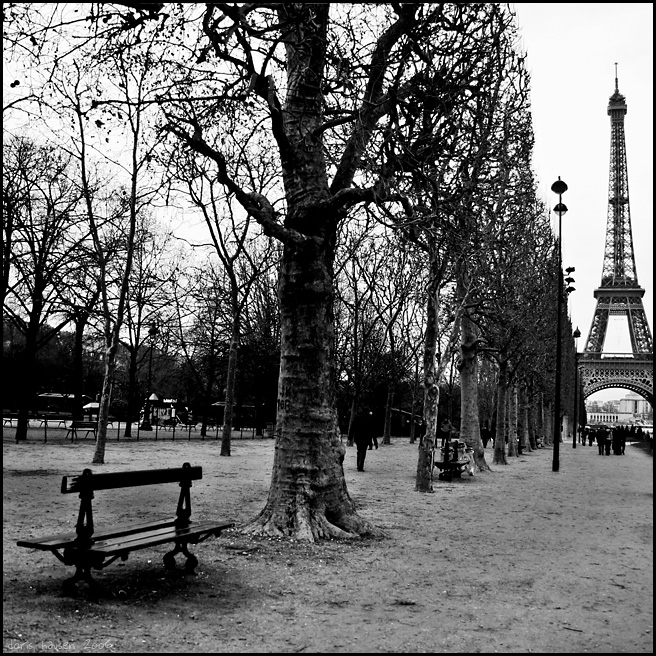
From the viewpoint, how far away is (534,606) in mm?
6277

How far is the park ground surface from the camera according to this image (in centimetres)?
511

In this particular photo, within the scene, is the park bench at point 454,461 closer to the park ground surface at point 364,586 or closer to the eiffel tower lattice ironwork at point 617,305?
the park ground surface at point 364,586

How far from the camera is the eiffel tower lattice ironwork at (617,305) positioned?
82.0 metres

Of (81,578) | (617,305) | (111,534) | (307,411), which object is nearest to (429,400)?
(307,411)

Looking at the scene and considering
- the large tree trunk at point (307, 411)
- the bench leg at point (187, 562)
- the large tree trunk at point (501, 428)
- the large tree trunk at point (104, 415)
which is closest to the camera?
the bench leg at point (187, 562)

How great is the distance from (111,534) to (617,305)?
8967 centimetres

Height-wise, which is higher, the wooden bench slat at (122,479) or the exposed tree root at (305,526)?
the wooden bench slat at (122,479)

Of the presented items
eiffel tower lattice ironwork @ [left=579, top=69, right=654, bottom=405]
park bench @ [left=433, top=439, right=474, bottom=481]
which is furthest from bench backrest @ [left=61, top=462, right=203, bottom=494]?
eiffel tower lattice ironwork @ [left=579, top=69, right=654, bottom=405]

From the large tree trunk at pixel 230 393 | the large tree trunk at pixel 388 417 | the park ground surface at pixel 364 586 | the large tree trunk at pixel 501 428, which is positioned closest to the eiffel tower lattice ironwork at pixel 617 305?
the large tree trunk at pixel 388 417

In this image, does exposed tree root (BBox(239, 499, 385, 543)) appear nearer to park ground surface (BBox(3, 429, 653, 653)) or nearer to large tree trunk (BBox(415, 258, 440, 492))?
park ground surface (BBox(3, 429, 653, 653))

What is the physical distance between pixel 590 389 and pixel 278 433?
8256cm

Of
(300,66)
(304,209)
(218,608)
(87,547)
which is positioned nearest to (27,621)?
(87,547)

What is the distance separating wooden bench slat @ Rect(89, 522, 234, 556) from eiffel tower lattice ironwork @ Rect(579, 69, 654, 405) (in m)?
78.8

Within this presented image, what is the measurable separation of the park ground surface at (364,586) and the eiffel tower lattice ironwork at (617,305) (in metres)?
74.3
